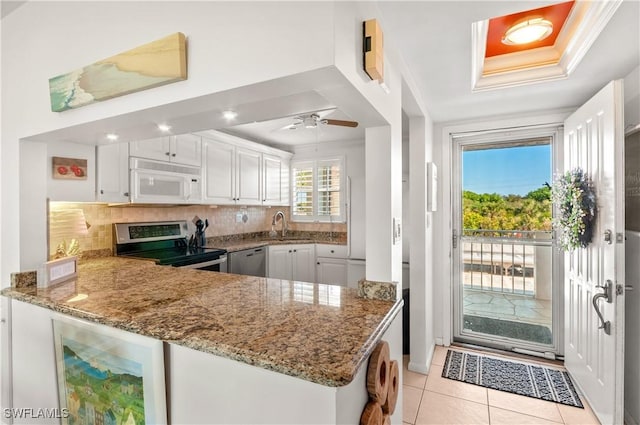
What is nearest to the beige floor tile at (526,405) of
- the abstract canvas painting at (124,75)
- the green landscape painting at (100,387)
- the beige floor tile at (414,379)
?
the beige floor tile at (414,379)

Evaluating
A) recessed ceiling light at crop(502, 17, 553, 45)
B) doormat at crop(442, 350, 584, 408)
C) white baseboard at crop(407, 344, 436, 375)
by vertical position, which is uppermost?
recessed ceiling light at crop(502, 17, 553, 45)

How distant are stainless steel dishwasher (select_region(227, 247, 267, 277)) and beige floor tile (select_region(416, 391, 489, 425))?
2212 millimetres

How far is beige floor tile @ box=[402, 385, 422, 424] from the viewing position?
85.0 inches

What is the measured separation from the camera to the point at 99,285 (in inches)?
67.2

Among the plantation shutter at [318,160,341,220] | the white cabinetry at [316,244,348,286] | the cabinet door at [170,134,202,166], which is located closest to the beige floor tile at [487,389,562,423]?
the white cabinetry at [316,244,348,286]

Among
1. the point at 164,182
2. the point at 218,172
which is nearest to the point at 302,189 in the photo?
the point at 218,172

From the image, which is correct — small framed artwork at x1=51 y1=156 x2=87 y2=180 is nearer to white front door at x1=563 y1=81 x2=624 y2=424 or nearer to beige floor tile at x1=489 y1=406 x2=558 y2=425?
beige floor tile at x1=489 y1=406 x2=558 y2=425

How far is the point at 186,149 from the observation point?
3.15 metres

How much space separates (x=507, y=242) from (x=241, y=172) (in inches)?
128

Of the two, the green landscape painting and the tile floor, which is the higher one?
the green landscape painting

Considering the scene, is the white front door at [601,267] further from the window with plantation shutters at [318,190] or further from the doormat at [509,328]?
the window with plantation shutters at [318,190]

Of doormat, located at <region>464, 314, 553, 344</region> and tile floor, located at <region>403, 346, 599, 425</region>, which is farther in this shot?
doormat, located at <region>464, 314, 553, 344</region>

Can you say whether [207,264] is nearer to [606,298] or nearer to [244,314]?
[244,314]

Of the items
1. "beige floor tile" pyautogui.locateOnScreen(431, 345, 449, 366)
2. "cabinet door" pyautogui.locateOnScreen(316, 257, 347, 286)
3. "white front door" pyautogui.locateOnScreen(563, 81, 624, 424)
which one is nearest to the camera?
"white front door" pyautogui.locateOnScreen(563, 81, 624, 424)
